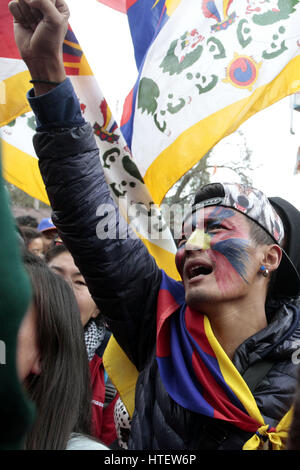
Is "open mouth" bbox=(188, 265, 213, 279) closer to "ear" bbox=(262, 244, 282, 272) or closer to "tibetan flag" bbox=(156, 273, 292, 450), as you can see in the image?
"tibetan flag" bbox=(156, 273, 292, 450)

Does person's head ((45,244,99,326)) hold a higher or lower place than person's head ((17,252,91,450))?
lower

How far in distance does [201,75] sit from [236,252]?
1.20 metres

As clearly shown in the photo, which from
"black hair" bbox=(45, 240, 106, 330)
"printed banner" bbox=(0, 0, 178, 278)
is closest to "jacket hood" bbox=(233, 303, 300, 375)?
"printed banner" bbox=(0, 0, 178, 278)

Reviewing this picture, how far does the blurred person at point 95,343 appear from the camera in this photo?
2330mm

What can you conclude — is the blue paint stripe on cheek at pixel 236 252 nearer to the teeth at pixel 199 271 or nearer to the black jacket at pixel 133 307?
the teeth at pixel 199 271

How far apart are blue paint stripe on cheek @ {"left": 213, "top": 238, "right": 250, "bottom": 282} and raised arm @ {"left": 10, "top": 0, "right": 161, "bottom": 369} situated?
311 millimetres

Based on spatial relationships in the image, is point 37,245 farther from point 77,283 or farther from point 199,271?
point 199,271

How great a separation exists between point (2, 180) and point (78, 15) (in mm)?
2547

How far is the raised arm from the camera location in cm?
147

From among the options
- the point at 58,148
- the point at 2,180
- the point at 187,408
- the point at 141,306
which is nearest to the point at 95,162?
the point at 58,148

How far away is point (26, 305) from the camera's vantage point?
1.28 ft

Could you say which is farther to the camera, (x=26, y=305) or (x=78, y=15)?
(x=78, y=15)

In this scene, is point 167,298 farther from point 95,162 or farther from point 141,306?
point 95,162

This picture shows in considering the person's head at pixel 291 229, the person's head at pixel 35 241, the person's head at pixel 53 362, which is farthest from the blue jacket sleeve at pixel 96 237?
the person's head at pixel 35 241
